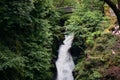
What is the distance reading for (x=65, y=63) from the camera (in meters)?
20.2

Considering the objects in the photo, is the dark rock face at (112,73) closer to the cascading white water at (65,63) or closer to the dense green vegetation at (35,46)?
the dense green vegetation at (35,46)

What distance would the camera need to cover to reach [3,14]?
1150cm

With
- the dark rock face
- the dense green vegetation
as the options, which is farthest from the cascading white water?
the dark rock face

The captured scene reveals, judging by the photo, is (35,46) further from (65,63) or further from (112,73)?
(65,63)

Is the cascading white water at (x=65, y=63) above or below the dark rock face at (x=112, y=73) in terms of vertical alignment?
above

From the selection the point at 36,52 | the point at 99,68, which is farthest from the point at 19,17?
the point at 99,68

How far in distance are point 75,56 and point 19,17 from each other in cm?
944

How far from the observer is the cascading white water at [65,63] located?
62.1 ft

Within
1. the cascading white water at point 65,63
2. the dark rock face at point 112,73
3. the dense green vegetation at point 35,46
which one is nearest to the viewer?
the dense green vegetation at point 35,46

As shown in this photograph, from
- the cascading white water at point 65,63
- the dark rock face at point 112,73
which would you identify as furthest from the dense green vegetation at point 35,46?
the cascading white water at point 65,63

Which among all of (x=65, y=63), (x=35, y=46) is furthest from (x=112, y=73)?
(x=65, y=63)

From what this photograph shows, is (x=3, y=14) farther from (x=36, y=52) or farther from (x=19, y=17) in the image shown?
(x=36, y=52)

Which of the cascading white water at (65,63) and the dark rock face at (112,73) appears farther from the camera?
the cascading white water at (65,63)

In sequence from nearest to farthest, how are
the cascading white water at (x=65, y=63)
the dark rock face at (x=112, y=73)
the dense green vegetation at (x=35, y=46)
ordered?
the dense green vegetation at (x=35, y=46)
the dark rock face at (x=112, y=73)
the cascading white water at (x=65, y=63)
